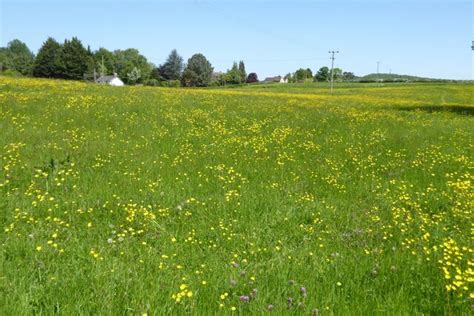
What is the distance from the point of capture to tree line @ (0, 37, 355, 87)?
316ft

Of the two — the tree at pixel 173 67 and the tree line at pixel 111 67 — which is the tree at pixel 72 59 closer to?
the tree line at pixel 111 67

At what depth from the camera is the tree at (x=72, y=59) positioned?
95.2 m

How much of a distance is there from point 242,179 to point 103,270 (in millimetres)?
4372

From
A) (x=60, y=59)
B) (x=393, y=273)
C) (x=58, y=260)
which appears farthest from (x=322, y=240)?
(x=60, y=59)

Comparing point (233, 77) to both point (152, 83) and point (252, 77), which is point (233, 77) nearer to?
point (252, 77)

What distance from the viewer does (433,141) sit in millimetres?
14367

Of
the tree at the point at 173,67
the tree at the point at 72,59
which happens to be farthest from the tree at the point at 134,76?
the tree at the point at 72,59

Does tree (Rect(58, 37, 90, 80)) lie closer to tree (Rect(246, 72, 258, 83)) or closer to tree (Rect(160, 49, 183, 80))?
tree (Rect(160, 49, 183, 80))

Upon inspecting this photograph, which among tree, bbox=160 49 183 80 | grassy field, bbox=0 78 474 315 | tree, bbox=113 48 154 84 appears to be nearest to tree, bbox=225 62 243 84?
tree, bbox=160 49 183 80

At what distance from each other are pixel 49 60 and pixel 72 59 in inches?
345

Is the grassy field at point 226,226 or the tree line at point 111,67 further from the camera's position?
the tree line at point 111,67

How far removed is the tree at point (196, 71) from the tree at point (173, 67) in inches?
591

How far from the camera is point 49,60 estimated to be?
99438 mm

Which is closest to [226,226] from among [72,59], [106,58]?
[72,59]
